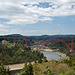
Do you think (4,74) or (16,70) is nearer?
(4,74)

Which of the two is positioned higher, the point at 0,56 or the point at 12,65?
the point at 0,56

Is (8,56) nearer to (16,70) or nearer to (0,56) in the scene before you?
(0,56)

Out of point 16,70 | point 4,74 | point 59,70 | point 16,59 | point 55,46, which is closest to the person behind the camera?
point 59,70

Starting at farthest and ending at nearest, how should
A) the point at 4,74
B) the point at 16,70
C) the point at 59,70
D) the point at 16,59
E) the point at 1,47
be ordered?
the point at 1,47 → the point at 16,59 → the point at 16,70 → the point at 4,74 → the point at 59,70

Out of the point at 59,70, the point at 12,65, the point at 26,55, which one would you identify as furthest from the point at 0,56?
the point at 59,70

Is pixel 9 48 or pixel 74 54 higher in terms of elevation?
pixel 9 48

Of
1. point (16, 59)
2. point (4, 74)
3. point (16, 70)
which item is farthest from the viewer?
point (16, 59)

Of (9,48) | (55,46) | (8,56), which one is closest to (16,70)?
(8,56)

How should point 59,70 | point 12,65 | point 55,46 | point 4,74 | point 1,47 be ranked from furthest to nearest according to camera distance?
point 55,46 → point 1,47 → point 12,65 → point 4,74 → point 59,70

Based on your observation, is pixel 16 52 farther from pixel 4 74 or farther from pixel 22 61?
pixel 4 74
